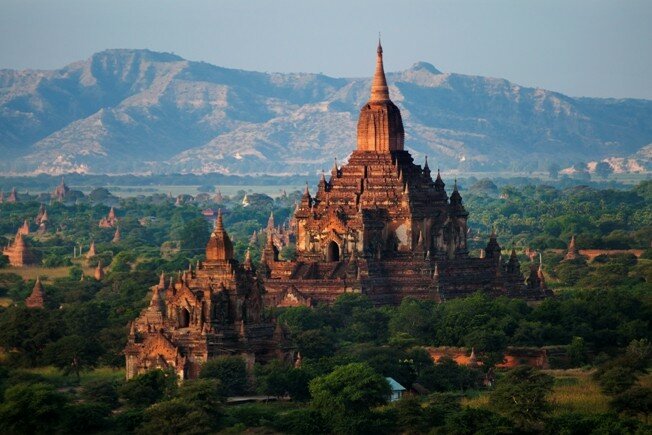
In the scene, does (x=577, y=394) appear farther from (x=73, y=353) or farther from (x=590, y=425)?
(x=73, y=353)

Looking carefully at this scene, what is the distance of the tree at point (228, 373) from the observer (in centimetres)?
6272

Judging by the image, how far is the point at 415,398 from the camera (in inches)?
A: 2329

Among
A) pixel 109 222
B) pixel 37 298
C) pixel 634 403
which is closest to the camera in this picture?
pixel 634 403

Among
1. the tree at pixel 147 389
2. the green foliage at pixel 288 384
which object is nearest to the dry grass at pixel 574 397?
the green foliage at pixel 288 384

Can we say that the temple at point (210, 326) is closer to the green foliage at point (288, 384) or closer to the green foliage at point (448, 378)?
the green foliage at point (288, 384)

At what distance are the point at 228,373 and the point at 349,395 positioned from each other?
5.28m

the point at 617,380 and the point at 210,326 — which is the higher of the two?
the point at 210,326

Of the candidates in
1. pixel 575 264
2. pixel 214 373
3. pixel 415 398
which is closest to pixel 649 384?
pixel 415 398

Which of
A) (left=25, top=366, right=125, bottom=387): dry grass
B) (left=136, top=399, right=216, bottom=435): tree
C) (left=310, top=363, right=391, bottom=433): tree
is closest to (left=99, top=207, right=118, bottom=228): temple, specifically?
(left=25, top=366, right=125, bottom=387): dry grass

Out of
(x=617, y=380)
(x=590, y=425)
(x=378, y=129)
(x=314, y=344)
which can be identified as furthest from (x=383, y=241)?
(x=590, y=425)

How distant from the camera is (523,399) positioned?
A: 58.4 metres

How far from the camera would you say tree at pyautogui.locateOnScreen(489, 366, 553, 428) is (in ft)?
190

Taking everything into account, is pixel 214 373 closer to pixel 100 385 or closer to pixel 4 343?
pixel 100 385

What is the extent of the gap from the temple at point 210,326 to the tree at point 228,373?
0.99 m
